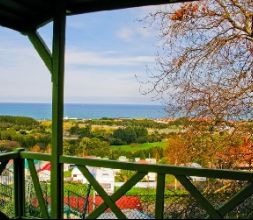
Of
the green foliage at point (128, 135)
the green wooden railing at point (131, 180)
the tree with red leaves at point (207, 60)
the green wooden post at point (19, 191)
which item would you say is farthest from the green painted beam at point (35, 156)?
the green foliage at point (128, 135)

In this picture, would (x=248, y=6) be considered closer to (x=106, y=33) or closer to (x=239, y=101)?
(x=239, y=101)

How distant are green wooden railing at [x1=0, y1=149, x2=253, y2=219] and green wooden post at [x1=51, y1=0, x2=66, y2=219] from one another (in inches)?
4.6

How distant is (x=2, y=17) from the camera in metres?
3.55

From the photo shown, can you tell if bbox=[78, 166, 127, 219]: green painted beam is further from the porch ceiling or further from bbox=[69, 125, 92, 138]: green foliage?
bbox=[69, 125, 92, 138]: green foliage

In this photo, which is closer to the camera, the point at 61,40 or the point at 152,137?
the point at 61,40

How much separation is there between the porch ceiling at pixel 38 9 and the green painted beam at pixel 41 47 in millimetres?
78

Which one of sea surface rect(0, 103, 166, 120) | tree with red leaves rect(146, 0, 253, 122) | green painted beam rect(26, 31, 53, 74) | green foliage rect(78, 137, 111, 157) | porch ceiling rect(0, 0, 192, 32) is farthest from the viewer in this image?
green foliage rect(78, 137, 111, 157)

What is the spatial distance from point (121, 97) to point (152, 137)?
953 centimetres

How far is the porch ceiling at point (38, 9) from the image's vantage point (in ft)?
10.7

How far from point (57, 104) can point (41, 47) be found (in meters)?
0.58

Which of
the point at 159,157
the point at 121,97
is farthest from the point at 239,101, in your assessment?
the point at 121,97

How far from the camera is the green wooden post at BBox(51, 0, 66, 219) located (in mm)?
3336

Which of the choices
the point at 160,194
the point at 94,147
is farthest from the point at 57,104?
the point at 94,147

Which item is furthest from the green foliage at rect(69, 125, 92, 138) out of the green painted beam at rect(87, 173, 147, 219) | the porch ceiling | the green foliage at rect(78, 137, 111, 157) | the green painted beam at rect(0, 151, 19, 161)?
the green painted beam at rect(87, 173, 147, 219)
